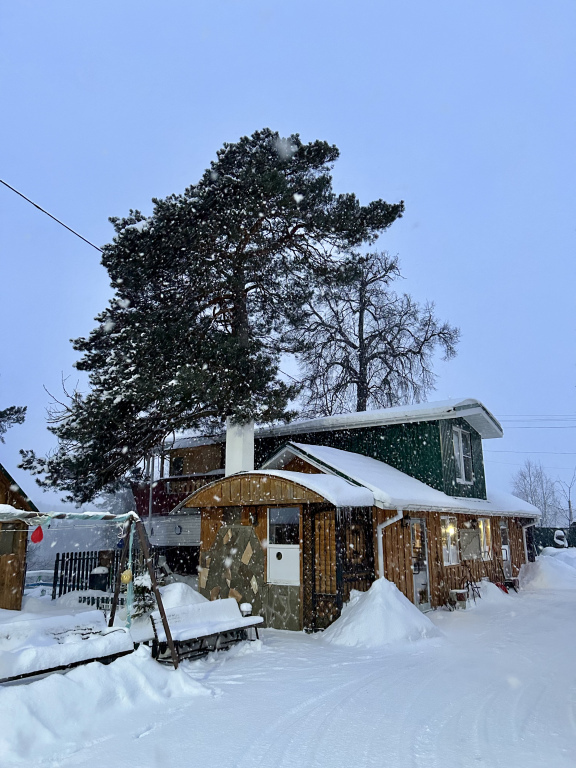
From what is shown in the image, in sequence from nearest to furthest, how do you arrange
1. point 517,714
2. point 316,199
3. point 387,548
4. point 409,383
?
point 517,714 < point 387,548 < point 316,199 < point 409,383

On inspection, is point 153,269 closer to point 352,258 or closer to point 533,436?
point 352,258

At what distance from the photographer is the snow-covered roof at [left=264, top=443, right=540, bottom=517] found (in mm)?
12172

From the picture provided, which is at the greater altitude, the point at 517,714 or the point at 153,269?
the point at 153,269

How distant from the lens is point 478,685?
7262 millimetres

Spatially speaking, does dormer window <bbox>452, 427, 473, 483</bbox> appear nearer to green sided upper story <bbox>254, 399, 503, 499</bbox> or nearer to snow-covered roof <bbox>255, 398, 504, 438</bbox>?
green sided upper story <bbox>254, 399, 503, 499</bbox>

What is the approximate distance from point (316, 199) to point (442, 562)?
1037cm

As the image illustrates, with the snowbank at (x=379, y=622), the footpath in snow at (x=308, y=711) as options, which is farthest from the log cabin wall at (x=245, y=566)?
the footpath in snow at (x=308, y=711)

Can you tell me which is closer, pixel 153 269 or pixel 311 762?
pixel 311 762

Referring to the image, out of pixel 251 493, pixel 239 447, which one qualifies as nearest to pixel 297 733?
pixel 251 493

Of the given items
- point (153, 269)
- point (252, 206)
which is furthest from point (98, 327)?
point (252, 206)

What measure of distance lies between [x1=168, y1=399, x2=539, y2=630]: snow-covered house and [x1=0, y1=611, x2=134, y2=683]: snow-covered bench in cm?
392

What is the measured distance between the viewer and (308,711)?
6230 mm

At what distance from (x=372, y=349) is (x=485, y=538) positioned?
1140 centimetres

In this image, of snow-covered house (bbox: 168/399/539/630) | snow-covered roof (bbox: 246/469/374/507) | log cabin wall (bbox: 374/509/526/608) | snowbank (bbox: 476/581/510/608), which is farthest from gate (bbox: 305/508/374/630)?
snowbank (bbox: 476/581/510/608)
